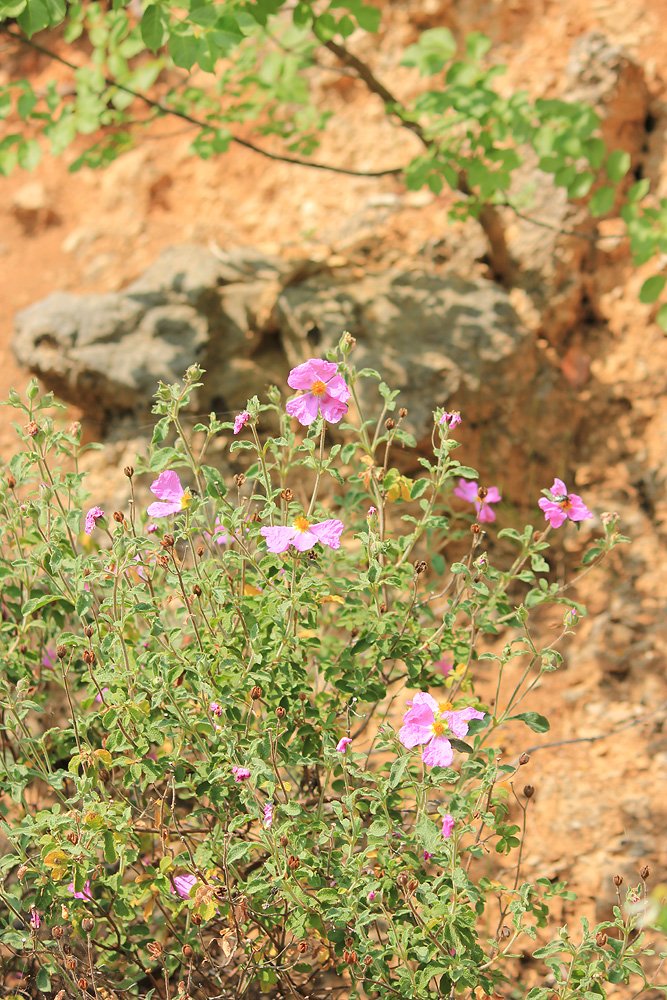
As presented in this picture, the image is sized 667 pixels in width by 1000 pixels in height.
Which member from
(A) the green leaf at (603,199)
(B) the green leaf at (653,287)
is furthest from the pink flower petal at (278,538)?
(A) the green leaf at (603,199)

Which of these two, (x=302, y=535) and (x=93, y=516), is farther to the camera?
(x=93, y=516)

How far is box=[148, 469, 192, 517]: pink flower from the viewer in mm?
1663

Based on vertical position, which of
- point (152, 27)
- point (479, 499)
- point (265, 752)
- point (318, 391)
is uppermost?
point (152, 27)

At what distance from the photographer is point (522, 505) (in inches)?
143

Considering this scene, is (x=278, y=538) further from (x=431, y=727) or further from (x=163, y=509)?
(x=431, y=727)

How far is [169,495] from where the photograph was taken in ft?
5.62

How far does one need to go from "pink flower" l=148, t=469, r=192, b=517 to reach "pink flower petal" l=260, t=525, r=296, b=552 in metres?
0.20

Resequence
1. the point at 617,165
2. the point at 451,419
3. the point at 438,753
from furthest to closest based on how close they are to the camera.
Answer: the point at 617,165, the point at 451,419, the point at 438,753

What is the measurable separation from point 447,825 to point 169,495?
0.89 m

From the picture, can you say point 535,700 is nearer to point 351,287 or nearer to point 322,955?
point 322,955

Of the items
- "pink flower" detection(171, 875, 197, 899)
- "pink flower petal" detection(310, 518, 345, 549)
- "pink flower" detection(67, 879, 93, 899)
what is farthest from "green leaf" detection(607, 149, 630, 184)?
"pink flower" detection(67, 879, 93, 899)

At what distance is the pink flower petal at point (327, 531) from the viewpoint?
1.60 meters

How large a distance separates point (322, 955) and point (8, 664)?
3.20 feet

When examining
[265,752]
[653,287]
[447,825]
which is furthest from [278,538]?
[653,287]
